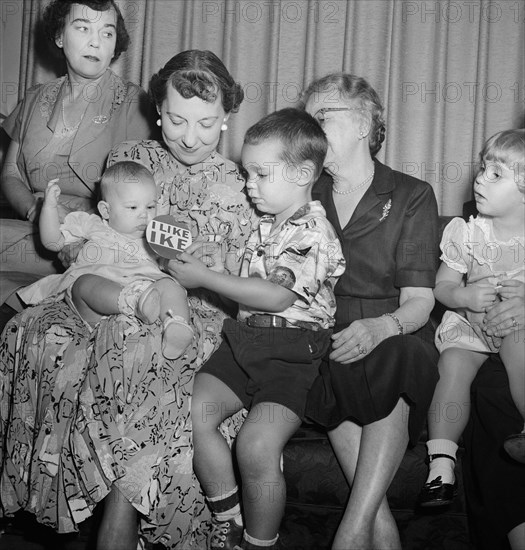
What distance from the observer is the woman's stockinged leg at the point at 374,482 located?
147cm

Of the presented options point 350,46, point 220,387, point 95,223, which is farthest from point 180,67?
point 350,46

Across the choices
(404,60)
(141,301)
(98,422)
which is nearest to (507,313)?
(141,301)

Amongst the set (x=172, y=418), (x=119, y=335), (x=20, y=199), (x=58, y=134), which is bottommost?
(x=172, y=418)

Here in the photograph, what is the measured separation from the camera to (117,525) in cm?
153

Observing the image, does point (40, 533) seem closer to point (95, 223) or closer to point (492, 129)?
point (95, 223)

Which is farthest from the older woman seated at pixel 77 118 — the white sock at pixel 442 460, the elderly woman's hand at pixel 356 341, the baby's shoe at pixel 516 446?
the baby's shoe at pixel 516 446

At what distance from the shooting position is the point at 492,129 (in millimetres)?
2793

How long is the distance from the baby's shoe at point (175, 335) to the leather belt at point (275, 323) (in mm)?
167

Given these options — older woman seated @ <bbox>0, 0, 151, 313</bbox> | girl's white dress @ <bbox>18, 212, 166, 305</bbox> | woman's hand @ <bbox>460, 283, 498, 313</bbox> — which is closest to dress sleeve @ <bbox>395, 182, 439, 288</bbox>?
woman's hand @ <bbox>460, 283, 498, 313</bbox>

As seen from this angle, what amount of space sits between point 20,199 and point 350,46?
1.42 metres

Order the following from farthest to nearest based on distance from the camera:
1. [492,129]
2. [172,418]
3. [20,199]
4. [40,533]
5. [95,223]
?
[492,129], [20,199], [95,223], [40,533], [172,418]

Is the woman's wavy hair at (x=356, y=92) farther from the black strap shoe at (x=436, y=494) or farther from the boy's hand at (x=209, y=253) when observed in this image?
the black strap shoe at (x=436, y=494)

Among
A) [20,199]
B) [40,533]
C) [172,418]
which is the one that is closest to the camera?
[172,418]

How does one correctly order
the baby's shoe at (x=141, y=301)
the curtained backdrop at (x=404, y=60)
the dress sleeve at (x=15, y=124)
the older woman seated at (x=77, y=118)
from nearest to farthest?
the baby's shoe at (x=141, y=301)
the older woman seated at (x=77, y=118)
the dress sleeve at (x=15, y=124)
the curtained backdrop at (x=404, y=60)
